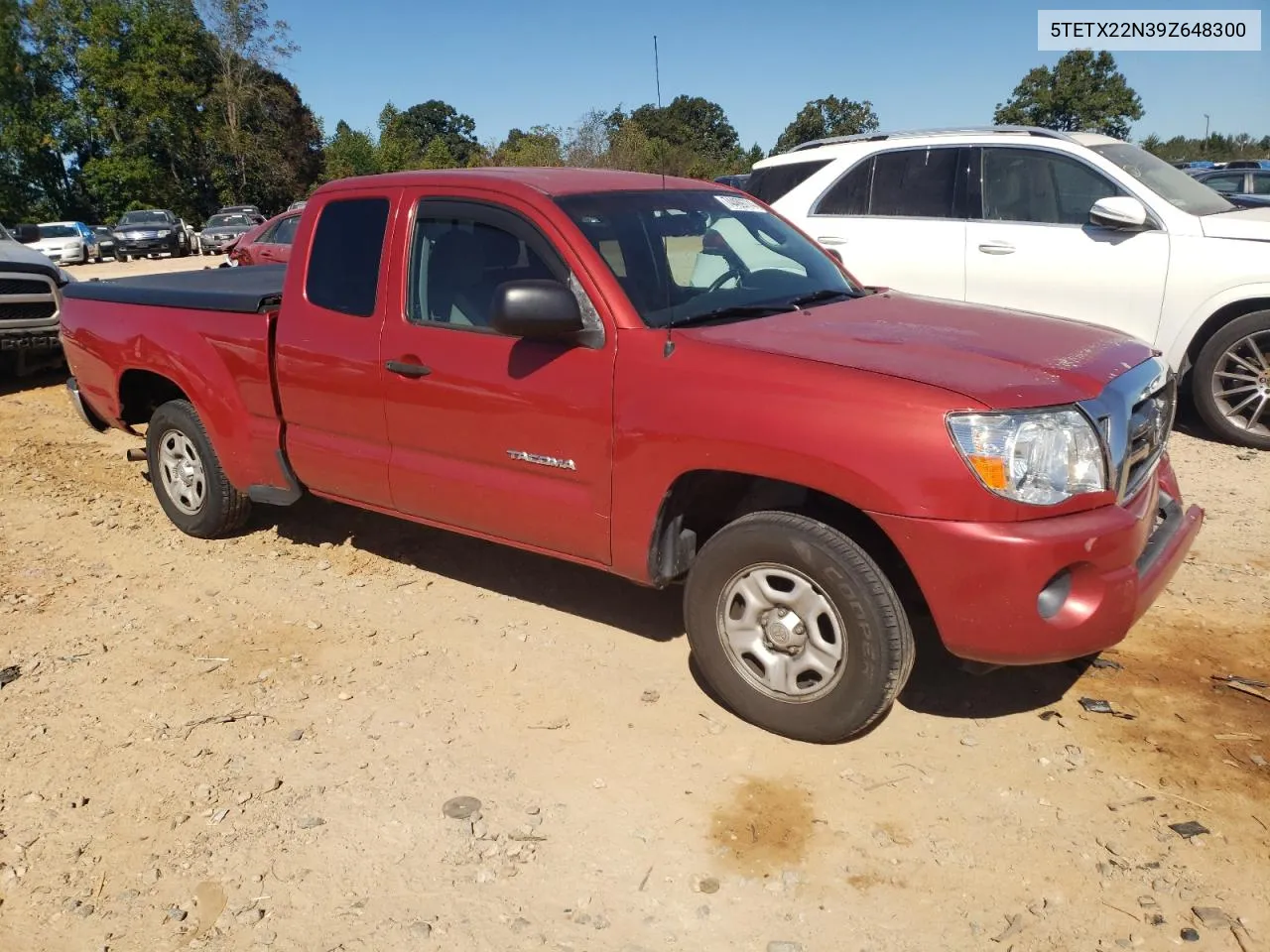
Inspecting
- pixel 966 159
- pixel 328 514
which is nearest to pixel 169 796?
pixel 328 514

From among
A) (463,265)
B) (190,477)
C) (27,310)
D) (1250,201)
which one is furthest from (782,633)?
(27,310)

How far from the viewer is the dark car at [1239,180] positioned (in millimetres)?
13141

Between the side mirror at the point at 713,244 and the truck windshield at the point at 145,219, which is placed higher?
the truck windshield at the point at 145,219

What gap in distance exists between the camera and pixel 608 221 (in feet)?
13.3

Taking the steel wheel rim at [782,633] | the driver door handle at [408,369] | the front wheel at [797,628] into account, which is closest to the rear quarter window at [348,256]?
the driver door handle at [408,369]

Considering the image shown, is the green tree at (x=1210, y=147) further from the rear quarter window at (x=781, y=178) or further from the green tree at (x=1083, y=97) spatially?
the rear quarter window at (x=781, y=178)

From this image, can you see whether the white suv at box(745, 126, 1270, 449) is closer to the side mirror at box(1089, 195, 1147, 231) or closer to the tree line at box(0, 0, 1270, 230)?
the side mirror at box(1089, 195, 1147, 231)

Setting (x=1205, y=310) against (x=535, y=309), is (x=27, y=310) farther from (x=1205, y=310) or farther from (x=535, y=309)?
(x=1205, y=310)

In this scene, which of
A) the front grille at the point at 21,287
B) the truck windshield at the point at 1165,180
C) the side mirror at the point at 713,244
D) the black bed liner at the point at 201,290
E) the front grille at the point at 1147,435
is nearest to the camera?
the front grille at the point at 1147,435

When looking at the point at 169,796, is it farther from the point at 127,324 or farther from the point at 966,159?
the point at 966,159

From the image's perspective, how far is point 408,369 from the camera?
4262 millimetres

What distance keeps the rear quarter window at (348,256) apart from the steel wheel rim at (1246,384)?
5.28 m

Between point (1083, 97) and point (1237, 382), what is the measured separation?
5548 centimetres

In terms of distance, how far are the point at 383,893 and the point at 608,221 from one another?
2.49 m
